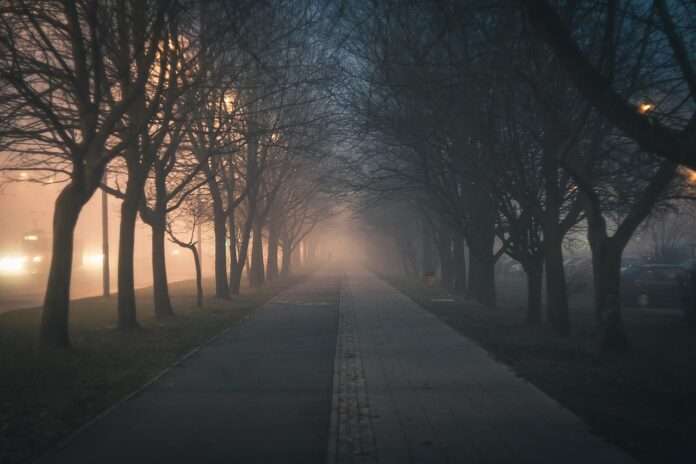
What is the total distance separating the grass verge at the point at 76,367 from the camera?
661cm

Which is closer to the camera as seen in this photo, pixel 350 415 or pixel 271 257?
pixel 350 415

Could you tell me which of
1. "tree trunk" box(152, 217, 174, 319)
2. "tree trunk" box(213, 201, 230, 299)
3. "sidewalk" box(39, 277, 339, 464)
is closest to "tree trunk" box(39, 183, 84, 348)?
"sidewalk" box(39, 277, 339, 464)

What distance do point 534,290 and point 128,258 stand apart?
996 centimetres

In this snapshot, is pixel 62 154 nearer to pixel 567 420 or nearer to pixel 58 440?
pixel 58 440

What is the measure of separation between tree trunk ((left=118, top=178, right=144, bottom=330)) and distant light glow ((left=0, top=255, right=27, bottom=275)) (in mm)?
34906

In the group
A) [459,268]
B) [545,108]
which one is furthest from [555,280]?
[459,268]

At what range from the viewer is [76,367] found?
32.1ft

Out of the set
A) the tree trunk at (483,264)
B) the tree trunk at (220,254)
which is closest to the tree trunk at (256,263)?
the tree trunk at (220,254)

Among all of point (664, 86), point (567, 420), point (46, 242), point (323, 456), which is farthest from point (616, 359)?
point (46, 242)

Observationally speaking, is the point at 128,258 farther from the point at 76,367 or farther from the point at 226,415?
the point at 226,415

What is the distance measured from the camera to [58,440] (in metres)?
6.18

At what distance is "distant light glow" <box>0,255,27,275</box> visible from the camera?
46.2 meters

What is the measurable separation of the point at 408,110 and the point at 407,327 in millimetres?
5689

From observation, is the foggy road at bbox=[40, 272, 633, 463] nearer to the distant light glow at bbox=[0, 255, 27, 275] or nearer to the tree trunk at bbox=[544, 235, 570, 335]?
the tree trunk at bbox=[544, 235, 570, 335]
